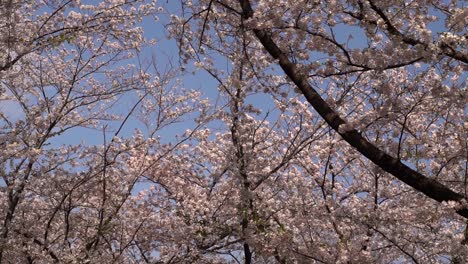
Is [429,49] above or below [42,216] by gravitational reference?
below

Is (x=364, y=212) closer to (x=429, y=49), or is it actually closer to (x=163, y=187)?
(x=429, y=49)

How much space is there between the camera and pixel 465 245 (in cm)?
660

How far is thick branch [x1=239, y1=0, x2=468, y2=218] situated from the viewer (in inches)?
176

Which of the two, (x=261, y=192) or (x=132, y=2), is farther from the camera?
(x=261, y=192)

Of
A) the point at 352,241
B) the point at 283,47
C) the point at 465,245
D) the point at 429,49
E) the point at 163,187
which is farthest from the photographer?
the point at 163,187

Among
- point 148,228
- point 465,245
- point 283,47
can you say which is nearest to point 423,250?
point 465,245

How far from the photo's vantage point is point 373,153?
4637mm

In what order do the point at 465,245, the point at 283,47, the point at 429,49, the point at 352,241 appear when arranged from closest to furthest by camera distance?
the point at 429,49 < the point at 283,47 < the point at 465,245 < the point at 352,241

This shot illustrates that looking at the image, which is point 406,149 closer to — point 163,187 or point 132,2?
point 132,2

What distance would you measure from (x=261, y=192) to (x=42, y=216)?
13.0 ft

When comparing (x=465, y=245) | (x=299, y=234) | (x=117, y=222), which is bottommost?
(x=465, y=245)

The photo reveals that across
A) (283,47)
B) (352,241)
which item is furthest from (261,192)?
(283,47)

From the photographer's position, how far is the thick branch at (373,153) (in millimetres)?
4473

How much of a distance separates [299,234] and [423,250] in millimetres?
2162
